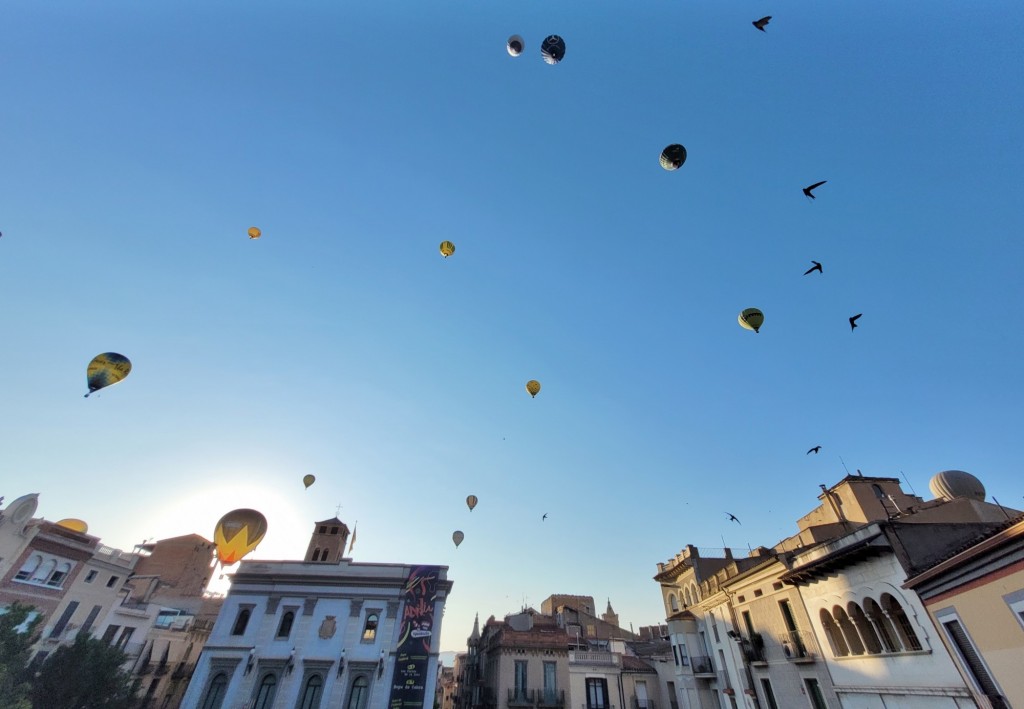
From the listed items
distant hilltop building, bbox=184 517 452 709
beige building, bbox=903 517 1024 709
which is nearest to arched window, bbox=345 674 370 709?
distant hilltop building, bbox=184 517 452 709

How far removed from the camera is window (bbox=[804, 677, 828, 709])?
20906mm

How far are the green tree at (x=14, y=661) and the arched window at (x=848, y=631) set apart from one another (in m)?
38.0

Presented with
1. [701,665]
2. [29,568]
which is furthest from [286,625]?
[701,665]

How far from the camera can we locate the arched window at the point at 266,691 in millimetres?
26562

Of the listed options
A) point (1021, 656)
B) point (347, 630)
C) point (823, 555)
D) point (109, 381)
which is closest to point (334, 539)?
point (347, 630)

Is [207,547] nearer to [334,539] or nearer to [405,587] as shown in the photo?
[334,539]

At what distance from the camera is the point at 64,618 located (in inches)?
1241

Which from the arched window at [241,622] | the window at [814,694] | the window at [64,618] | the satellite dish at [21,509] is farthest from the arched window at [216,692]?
the window at [814,694]

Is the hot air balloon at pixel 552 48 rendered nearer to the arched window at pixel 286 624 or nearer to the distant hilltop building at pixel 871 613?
the distant hilltop building at pixel 871 613

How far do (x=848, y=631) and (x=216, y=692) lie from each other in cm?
3329

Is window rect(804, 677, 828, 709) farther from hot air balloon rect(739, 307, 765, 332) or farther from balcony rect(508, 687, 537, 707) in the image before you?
balcony rect(508, 687, 537, 707)

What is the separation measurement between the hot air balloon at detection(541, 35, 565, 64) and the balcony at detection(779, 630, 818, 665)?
28.0 metres

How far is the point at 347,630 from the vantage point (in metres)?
29.1

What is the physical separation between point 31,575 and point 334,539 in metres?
18.4
